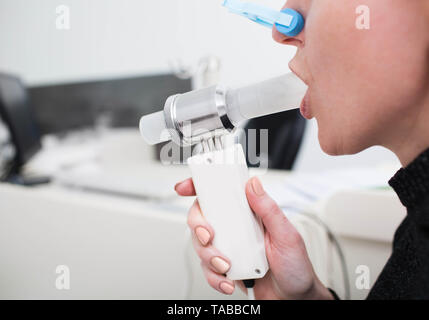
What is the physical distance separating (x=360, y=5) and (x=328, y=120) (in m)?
0.11

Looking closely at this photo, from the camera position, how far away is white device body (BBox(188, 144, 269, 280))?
1.39ft

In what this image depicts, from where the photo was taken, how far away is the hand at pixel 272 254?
0.45 metres

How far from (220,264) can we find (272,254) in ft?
0.28

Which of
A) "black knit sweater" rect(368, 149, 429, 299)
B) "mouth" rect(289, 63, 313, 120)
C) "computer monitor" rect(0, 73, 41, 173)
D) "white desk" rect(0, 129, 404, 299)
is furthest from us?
"computer monitor" rect(0, 73, 41, 173)

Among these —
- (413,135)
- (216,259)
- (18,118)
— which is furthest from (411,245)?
(18,118)

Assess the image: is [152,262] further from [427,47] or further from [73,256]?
[427,47]

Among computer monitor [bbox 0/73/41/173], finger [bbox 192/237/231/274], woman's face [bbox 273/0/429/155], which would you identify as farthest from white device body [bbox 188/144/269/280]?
computer monitor [bbox 0/73/41/173]

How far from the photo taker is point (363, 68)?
32cm

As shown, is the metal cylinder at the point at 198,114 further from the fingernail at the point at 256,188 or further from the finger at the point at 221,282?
the finger at the point at 221,282

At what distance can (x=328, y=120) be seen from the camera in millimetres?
370

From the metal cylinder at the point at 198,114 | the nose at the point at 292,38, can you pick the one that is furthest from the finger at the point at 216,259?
the nose at the point at 292,38

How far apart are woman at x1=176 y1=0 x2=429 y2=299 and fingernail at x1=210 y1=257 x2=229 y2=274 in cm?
8

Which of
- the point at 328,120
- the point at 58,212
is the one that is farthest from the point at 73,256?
the point at 328,120

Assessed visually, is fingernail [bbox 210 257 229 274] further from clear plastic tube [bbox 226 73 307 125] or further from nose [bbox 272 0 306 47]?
nose [bbox 272 0 306 47]
